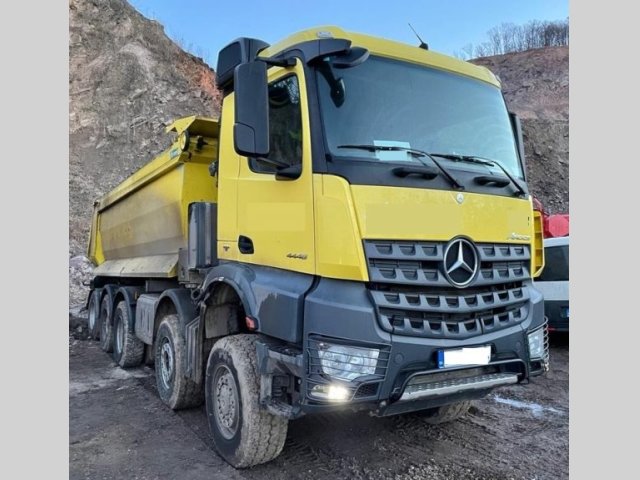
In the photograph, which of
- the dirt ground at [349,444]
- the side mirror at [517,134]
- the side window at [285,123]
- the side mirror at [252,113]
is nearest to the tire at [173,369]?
the dirt ground at [349,444]

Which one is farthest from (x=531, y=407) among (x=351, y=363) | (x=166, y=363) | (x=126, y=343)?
(x=126, y=343)

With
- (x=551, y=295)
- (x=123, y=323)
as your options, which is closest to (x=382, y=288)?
(x=123, y=323)

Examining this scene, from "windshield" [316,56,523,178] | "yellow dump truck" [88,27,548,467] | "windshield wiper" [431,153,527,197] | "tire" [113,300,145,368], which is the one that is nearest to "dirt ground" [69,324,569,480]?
"yellow dump truck" [88,27,548,467]

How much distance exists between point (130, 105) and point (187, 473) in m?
19.2

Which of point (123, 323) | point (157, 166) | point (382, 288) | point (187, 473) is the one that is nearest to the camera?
point (382, 288)

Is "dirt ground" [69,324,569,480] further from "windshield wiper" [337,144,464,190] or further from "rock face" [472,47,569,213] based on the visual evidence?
"rock face" [472,47,569,213]

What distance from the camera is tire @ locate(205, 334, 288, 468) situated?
3.54 meters

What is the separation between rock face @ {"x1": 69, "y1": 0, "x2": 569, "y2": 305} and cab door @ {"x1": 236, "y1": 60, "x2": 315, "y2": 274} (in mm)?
14406

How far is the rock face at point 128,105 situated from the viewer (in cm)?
1891

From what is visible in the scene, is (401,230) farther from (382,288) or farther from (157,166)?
(157,166)

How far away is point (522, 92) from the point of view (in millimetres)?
27828

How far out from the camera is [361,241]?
Result: 119 inches

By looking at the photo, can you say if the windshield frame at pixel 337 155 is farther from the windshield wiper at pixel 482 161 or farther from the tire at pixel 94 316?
the tire at pixel 94 316

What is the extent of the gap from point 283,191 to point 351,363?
122 centimetres
